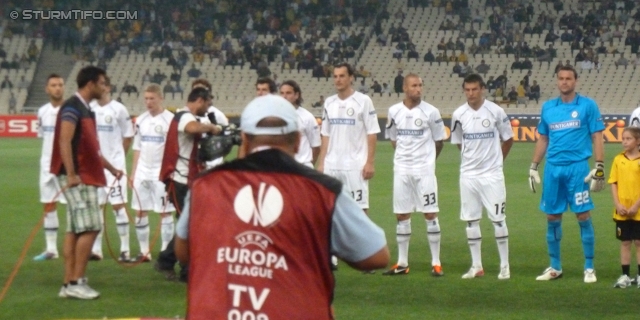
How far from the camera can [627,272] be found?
9.46 meters

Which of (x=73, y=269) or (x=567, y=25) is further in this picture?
(x=567, y=25)

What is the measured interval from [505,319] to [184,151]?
11.6 feet

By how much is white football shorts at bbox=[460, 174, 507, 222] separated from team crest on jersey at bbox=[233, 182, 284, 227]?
22.9 feet

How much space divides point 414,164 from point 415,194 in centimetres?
33

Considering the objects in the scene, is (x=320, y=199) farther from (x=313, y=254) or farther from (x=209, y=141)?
(x=209, y=141)

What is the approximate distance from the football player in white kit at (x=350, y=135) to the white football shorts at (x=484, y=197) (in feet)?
3.82

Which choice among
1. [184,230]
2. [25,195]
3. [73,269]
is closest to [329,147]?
[73,269]

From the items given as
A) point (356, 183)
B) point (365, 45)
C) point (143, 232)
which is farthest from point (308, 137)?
point (365, 45)

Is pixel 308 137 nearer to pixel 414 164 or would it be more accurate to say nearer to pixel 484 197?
pixel 414 164

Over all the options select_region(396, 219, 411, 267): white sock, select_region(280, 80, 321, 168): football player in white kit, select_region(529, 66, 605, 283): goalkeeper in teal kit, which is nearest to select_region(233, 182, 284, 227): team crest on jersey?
select_region(529, 66, 605, 283): goalkeeper in teal kit

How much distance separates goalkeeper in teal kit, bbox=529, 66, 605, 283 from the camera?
975 centimetres

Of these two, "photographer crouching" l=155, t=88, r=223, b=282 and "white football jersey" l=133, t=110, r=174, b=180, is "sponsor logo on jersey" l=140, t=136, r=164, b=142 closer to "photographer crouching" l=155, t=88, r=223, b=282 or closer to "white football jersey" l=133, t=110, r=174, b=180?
"white football jersey" l=133, t=110, r=174, b=180

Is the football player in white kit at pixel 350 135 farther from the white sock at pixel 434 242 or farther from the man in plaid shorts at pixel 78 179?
the man in plaid shorts at pixel 78 179

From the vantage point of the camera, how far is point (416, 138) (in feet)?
35.3
